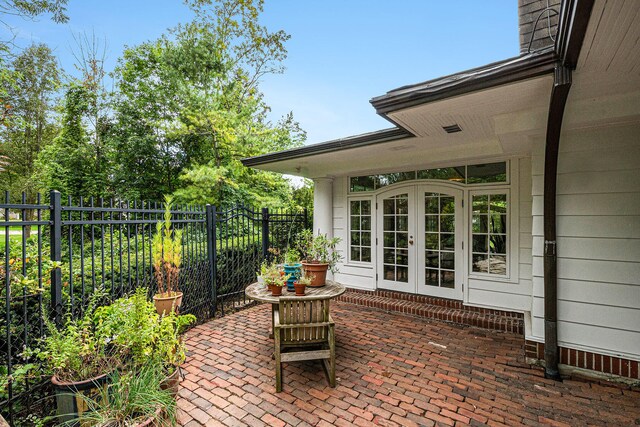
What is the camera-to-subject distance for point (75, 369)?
1988mm

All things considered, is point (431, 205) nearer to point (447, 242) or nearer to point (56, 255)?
point (447, 242)

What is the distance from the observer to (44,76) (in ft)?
31.7

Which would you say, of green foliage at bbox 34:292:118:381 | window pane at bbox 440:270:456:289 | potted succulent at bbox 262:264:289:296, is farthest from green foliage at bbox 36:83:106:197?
Result: window pane at bbox 440:270:456:289

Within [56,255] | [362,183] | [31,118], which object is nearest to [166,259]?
[56,255]

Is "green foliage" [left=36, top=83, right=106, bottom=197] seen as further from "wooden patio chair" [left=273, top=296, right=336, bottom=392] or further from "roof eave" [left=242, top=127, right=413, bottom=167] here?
"wooden patio chair" [left=273, top=296, right=336, bottom=392]

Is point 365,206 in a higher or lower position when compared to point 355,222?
higher

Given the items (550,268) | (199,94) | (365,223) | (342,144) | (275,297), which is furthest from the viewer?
(199,94)

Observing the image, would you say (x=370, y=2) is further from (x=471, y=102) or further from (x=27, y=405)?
(x=27, y=405)

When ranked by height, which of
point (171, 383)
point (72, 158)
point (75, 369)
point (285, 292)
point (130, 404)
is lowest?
point (171, 383)

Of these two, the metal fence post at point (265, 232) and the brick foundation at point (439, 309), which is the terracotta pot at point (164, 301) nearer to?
the metal fence post at point (265, 232)

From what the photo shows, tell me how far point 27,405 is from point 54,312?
2.25 feet

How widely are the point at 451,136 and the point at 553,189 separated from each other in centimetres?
126

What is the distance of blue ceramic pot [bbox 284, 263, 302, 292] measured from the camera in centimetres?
354

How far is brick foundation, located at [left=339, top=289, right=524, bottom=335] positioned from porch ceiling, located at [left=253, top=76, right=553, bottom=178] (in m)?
2.28
